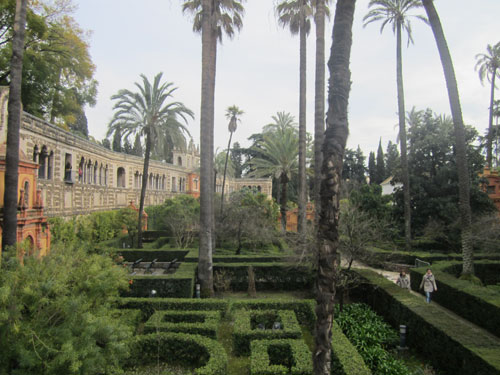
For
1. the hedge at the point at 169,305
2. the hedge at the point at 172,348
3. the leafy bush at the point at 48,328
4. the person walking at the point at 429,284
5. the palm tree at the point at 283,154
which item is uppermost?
Answer: the palm tree at the point at 283,154

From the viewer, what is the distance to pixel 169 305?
1120cm

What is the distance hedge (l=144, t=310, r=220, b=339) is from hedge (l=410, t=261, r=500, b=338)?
812 centimetres

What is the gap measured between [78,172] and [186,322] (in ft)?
63.3

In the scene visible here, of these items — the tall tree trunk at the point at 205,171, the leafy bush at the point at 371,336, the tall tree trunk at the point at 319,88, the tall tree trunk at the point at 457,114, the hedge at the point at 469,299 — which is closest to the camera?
the leafy bush at the point at 371,336

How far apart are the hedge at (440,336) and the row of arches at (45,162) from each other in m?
19.6

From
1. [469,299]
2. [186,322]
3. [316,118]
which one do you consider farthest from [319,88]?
[186,322]

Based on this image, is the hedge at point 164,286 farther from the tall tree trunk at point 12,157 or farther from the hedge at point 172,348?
the tall tree trunk at point 12,157

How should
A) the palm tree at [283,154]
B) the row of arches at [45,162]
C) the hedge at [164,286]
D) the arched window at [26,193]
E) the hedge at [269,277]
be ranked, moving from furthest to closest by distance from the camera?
the palm tree at [283,154] → the row of arches at [45,162] → the hedge at [269,277] → the arched window at [26,193] → the hedge at [164,286]

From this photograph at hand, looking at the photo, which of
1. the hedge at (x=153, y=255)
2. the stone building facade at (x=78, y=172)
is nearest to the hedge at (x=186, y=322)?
the stone building facade at (x=78, y=172)

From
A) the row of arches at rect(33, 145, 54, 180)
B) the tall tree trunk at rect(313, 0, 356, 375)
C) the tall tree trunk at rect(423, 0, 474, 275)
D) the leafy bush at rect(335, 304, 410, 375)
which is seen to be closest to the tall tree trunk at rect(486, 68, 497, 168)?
the tall tree trunk at rect(423, 0, 474, 275)

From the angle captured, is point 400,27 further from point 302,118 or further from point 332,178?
point 332,178

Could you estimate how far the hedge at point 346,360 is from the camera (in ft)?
23.2

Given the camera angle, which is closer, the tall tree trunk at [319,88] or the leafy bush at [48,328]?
the leafy bush at [48,328]

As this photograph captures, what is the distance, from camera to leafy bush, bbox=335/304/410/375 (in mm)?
8102
